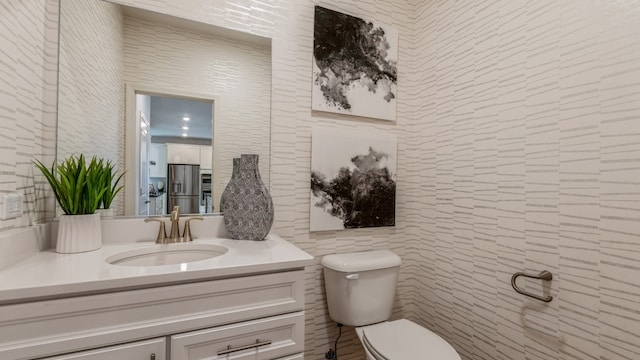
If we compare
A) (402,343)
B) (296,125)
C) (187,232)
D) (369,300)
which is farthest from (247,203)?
(402,343)

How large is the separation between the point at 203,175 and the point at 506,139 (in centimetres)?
144

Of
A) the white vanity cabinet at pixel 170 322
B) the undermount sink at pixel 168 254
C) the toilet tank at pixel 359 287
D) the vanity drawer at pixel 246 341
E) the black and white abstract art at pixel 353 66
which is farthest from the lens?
the black and white abstract art at pixel 353 66

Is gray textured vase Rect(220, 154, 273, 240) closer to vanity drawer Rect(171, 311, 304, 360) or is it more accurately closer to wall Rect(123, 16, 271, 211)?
wall Rect(123, 16, 271, 211)

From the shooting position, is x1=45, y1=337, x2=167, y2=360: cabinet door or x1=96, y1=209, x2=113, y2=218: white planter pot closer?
x1=45, y1=337, x2=167, y2=360: cabinet door

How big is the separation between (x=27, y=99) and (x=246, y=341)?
3.70ft

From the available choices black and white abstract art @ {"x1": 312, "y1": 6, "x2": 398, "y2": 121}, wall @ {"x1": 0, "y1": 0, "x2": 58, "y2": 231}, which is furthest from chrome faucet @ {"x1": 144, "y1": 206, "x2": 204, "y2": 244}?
black and white abstract art @ {"x1": 312, "y1": 6, "x2": 398, "y2": 121}

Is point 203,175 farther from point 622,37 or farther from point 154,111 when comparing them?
point 622,37

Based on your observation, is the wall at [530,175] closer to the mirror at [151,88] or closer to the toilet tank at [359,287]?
the toilet tank at [359,287]

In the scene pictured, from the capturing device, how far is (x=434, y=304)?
1693mm

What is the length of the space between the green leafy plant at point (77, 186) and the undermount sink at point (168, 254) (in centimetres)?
22

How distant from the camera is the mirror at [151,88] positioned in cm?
117

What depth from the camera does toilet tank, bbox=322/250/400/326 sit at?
1.42 metres

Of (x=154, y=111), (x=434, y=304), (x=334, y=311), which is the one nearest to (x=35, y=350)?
(x=154, y=111)

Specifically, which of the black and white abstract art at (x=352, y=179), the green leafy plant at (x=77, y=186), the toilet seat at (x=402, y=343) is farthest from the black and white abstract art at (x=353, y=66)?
the toilet seat at (x=402, y=343)
